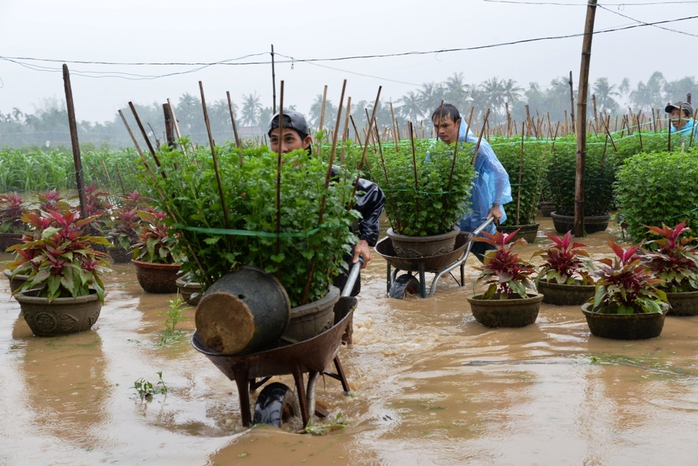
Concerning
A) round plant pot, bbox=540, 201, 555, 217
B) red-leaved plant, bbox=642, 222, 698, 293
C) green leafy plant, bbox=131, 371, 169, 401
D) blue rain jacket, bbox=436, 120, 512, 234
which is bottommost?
round plant pot, bbox=540, 201, 555, 217

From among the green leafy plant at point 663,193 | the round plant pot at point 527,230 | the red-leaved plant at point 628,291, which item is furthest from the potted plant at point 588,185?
the red-leaved plant at point 628,291

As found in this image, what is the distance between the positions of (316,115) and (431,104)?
69.2 ft

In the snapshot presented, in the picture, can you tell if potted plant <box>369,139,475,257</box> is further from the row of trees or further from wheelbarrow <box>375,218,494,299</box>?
the row of trees

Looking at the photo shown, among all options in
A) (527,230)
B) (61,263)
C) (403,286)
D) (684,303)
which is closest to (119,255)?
(61,263)

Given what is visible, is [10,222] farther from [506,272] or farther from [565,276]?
[565,276]

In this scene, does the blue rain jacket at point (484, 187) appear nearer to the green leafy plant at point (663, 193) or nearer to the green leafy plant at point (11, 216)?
the green leafy plant at point (663, 193)

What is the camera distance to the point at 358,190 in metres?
4.80

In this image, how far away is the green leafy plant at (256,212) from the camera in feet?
11.2

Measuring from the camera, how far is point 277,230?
336 cm

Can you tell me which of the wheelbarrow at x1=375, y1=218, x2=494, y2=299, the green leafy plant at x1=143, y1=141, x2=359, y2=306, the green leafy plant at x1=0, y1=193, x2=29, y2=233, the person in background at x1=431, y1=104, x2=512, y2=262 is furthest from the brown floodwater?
the green leafy plant at x1=0, y1=193, x2=29, y2=233

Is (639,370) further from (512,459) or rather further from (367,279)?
(367,279)

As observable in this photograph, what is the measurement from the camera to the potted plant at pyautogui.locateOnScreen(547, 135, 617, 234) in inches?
480

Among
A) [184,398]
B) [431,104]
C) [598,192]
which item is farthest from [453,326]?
[431,104]

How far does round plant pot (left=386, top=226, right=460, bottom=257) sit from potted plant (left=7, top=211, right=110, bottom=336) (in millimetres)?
3008
